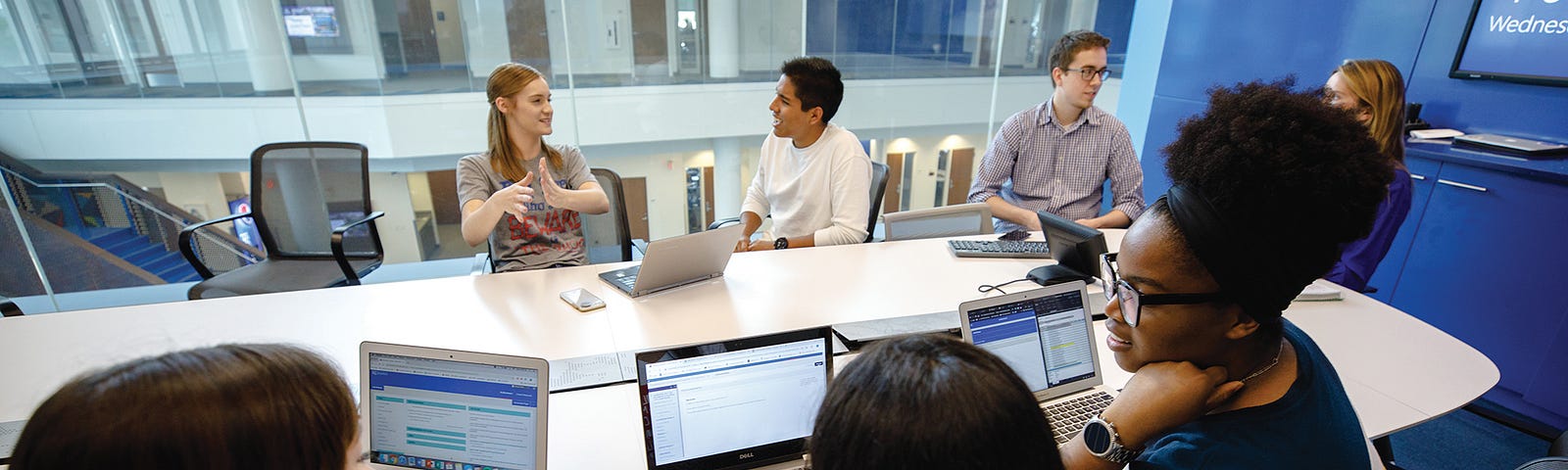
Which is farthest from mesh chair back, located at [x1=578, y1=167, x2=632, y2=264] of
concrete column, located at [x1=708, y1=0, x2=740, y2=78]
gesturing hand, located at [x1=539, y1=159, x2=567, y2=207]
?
concrete column, located at [x1=708, y1=0, x2=740, y2=78]

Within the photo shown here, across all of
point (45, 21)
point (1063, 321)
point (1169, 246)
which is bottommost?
point (1063, 321)

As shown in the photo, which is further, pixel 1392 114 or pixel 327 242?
pixel 327 242

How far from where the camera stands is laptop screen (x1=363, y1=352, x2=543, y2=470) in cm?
110

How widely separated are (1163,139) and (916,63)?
1736 mm

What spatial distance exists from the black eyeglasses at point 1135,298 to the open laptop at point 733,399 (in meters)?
0.49

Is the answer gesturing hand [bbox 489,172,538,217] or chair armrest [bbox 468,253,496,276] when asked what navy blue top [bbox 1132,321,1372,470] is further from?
chair armrest [bbox 468,253,496,276]

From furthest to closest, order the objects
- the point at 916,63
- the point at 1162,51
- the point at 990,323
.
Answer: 1. the point at 916,63
2. the point at 1162,51
3. the point at 990,323

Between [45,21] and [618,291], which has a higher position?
[45,21]

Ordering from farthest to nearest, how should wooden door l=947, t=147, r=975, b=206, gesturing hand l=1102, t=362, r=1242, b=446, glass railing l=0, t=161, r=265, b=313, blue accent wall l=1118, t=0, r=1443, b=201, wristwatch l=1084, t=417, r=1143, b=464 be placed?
1. wooden door l=947, t=147, r=975, b=206
2. glass railing l=0, t=161, r=265, b=313
3. blue accent wall l=1118, t=0, r=1443, b=201
4. wristwatch l=1084, t=417, r=1143, b=464
5. gesturing hand l=1102, t=362, r=1242, b=446

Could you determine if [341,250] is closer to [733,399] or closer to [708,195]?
[733,399]

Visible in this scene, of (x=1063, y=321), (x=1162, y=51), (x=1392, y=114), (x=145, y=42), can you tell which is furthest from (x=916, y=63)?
(x=145, y=42)

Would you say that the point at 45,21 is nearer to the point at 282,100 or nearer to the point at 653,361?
the point at 282,100

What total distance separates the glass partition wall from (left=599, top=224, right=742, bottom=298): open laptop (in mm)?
1397

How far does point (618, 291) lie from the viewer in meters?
2.00
